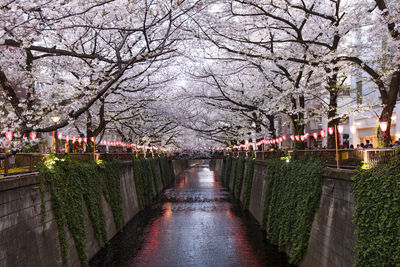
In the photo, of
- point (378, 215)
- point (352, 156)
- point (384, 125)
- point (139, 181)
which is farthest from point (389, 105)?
point (139, 181)

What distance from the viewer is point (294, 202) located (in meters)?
14.8

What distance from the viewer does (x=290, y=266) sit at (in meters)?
14.7

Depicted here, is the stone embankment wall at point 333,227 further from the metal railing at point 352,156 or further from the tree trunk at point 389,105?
the tree trunk at point 389,105

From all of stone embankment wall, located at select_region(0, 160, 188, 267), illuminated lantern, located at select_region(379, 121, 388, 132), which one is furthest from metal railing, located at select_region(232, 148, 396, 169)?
stone embankment wall, located at select_region(0, 160, 188, 267)

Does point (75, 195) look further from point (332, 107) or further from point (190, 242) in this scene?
point (332, 107)

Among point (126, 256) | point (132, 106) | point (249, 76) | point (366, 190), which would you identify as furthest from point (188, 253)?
point (249, 76)

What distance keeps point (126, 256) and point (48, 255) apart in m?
6.19

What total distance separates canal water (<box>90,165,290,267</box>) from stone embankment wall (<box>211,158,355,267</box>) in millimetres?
3125

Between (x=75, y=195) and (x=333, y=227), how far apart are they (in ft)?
31.2

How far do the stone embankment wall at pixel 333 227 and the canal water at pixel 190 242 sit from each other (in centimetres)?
312

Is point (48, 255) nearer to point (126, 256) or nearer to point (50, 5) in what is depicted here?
point (126, 256)

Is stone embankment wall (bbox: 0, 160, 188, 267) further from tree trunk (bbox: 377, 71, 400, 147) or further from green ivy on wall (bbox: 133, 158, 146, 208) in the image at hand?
green ivy on wall (bbox: 133, 158, 146, 208)

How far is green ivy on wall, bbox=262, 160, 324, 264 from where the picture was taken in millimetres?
13109

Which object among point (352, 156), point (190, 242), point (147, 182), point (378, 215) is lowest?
point (190, 242)
